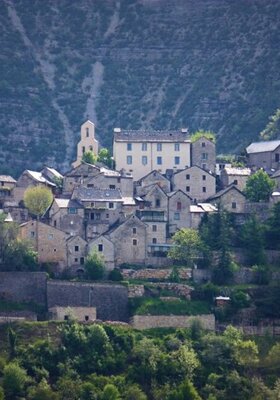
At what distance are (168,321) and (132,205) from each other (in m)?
15.1

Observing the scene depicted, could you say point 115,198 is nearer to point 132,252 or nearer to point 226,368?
point 132,252

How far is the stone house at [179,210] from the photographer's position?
16362 cm

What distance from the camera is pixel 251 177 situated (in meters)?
169

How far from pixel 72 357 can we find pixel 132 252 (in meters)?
15.1

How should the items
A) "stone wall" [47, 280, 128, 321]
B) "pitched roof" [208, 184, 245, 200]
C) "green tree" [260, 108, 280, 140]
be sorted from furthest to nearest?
"green tree" [260, 108, 280, 140] < "pitched roof" [208, 184, 245, 200] < "stone wall" [47, 280, 128, 321]

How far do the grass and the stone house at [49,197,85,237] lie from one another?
10.1 meters

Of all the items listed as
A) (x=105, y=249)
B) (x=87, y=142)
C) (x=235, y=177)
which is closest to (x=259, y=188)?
(x=235, y=177)

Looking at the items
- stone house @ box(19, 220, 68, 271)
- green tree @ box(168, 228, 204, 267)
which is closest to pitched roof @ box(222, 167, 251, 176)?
green tree @ box(168, 228, 204, 267)

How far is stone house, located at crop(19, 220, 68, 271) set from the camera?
514 feet

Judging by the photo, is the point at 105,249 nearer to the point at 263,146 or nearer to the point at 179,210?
the point at 179,210

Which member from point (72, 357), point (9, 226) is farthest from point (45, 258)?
point (72, 357)

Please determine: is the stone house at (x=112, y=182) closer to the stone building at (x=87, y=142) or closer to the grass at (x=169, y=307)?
the stone building at (x=87, y=142)

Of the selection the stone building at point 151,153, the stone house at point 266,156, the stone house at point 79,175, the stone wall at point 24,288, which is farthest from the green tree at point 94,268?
the stone house at point 266,156

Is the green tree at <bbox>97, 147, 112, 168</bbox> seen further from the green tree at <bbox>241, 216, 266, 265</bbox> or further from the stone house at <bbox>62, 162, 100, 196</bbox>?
the green tree at <bbox>241, 216, 266, 265</bbox>
